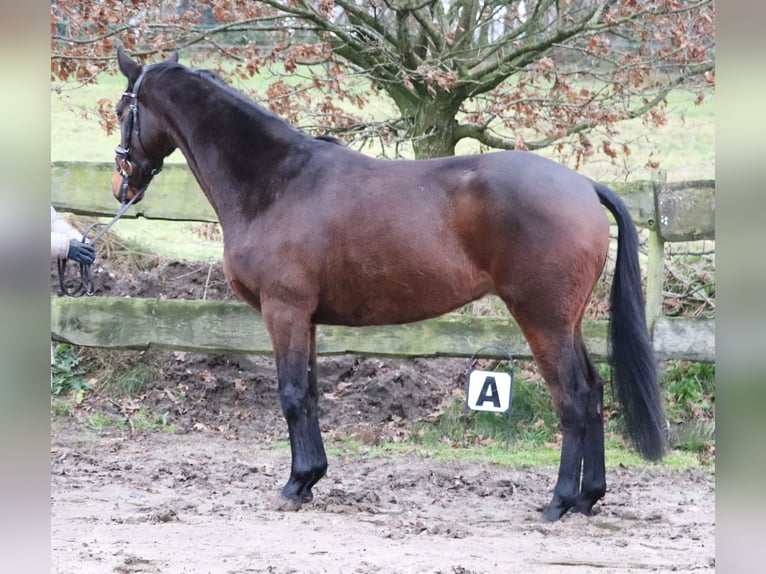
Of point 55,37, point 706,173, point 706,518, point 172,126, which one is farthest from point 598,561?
point 706,173

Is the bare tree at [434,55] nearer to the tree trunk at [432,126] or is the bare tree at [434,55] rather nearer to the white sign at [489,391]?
the tree trunk at [432,126]

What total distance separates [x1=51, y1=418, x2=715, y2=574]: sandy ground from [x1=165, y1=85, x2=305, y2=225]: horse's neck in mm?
1526

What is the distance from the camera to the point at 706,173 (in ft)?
32.9

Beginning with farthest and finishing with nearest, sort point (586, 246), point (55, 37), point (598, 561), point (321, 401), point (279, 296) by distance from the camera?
1. point (321, 401)
2. point (55, 37)
3. point (279, 296)
4. point (586, 246)
5. point (598, 561)

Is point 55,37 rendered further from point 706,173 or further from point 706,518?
point 706,173

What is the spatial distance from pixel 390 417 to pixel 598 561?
257cm

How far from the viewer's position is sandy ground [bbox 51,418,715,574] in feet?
11.7

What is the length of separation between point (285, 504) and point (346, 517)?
1.10 ft

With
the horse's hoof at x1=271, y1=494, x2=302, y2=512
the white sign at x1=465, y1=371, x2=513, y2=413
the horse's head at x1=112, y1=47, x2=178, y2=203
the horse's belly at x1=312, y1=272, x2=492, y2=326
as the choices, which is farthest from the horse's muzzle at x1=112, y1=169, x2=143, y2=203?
the white sign at x1=465, y1=371, x2=513, y2=413

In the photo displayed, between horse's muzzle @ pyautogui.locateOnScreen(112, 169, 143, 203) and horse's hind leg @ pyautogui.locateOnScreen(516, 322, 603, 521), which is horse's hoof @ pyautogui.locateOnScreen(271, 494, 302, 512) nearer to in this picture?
horse's hind leg @ pyautogui.locateOnScreen(516, 322, 603, 521)

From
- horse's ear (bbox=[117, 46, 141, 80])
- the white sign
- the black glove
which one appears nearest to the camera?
the black glove

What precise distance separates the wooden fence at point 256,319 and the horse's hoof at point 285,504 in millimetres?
1394

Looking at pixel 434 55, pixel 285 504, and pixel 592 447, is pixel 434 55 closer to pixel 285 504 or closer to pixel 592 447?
pixel 592 447

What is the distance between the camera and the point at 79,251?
4.36m
